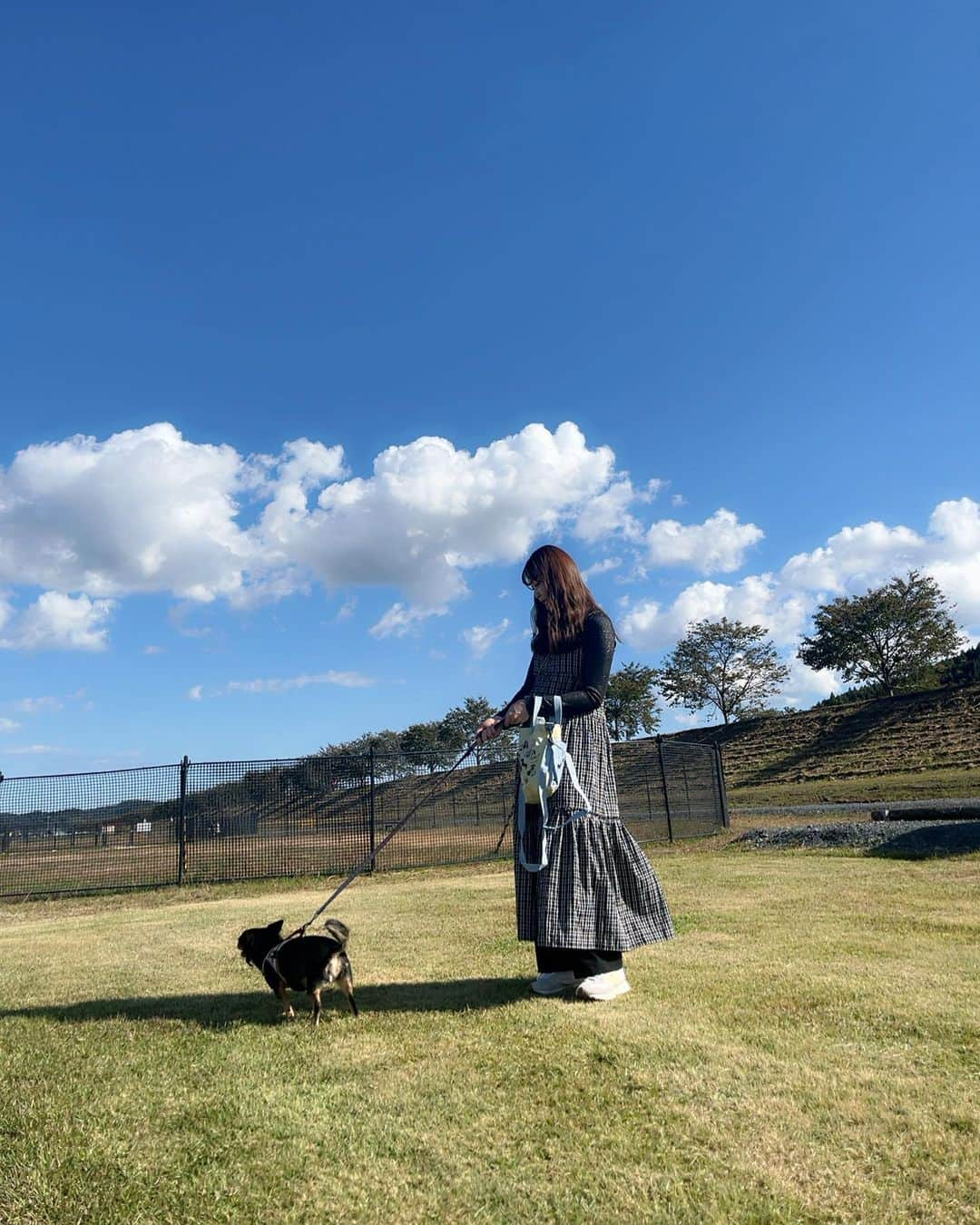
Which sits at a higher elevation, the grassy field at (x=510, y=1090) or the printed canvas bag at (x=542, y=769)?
the printed canvas bag at (x=542, y=769)

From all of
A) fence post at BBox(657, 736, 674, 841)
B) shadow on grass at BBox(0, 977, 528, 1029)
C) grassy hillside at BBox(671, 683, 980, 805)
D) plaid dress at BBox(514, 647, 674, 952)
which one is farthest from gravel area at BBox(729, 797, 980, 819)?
shadow on grass at BBox(0, 977, 528, 1029)

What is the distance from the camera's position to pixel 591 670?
151 inches

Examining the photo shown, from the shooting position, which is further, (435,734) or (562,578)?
(435,734)

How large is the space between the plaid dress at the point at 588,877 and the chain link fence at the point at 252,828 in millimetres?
6722

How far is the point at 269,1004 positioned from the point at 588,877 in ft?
5.28

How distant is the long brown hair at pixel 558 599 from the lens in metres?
3.97

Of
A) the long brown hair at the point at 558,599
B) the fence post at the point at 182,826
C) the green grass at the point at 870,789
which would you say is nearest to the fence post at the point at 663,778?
the fence post at the point at 182,826

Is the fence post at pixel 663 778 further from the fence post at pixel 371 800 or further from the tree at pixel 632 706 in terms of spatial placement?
the tree at pixel 632 706

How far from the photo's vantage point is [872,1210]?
1.68m

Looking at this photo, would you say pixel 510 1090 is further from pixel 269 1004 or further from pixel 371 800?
pixel 371 800

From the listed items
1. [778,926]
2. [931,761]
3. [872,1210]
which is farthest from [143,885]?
[931,761]

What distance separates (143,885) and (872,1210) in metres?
10.9

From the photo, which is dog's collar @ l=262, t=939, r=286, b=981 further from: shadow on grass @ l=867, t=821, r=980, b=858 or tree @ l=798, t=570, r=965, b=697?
tree @ l=798, t=570, r=965, b=697

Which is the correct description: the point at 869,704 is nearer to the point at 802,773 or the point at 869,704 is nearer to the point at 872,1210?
the point at 802,773
